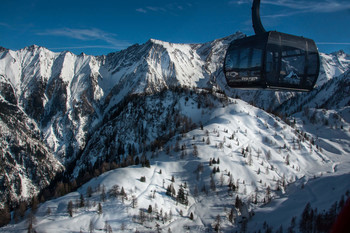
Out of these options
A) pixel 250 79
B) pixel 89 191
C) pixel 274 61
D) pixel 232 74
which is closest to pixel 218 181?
pixel 89 191

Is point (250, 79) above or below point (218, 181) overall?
above

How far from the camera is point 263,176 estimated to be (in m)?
136

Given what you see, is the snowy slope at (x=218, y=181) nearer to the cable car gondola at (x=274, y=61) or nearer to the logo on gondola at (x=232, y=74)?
the logo on gondola at (x=232, y=74)

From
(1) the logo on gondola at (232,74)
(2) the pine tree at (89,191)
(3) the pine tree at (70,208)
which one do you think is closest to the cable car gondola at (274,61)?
(1) the logo on gondola at (232,74)

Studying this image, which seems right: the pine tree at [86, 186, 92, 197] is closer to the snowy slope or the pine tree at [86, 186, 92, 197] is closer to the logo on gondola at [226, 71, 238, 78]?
the snowy slope

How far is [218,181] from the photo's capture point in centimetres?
12550

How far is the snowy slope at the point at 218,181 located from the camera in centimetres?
9762

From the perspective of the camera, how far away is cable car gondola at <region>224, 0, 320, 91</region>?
23.8 metres

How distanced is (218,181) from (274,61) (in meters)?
106

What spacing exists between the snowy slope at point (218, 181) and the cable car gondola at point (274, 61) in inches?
3129

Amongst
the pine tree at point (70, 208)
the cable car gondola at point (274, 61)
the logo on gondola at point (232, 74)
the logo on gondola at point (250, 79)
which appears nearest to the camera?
the cable car gondola at point (274, 61)

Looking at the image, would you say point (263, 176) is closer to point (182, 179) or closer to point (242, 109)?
point (182, 179)

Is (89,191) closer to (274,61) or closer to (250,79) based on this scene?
(250,79)

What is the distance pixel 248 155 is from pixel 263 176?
1390cm
